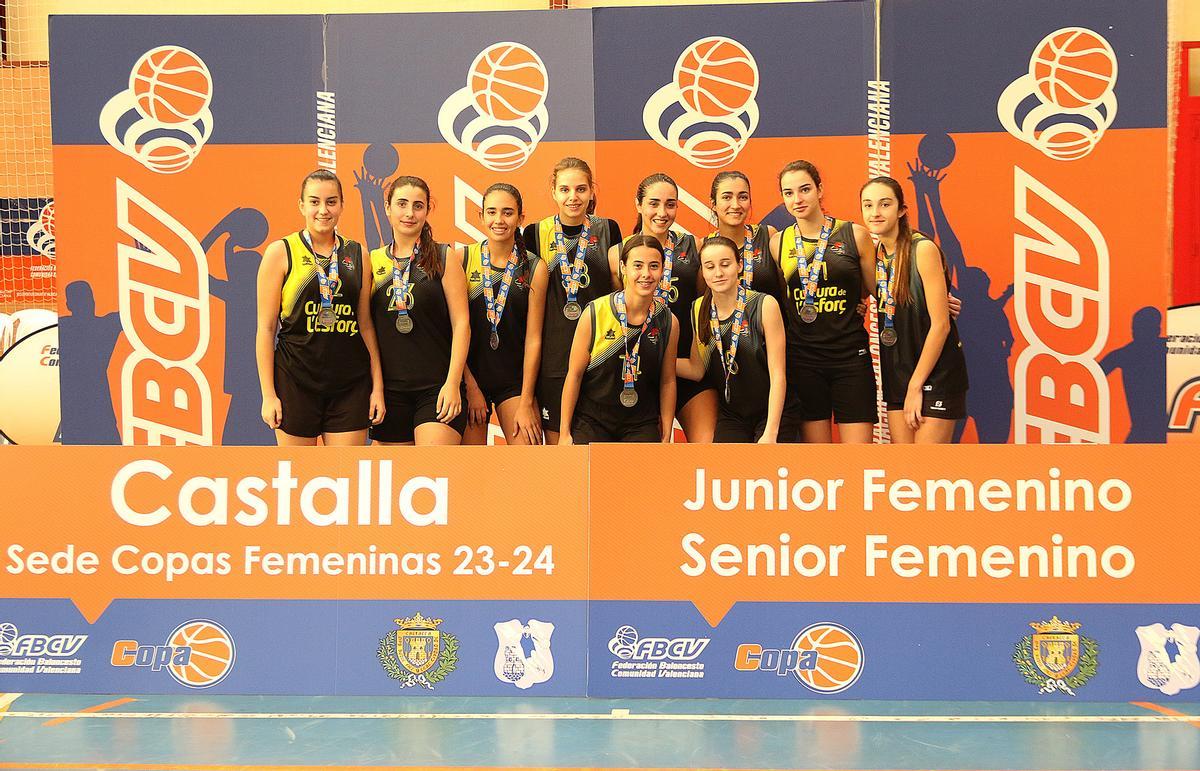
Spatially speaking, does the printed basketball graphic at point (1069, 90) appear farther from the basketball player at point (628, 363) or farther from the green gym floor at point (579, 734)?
the green gym floor at point (579, 734)

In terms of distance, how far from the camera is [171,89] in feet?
20.4

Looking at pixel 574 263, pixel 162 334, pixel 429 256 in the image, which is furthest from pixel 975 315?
pixel 162 334

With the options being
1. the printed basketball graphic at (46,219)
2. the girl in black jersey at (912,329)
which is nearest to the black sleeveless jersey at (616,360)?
the girl in black jersey at (912,329)

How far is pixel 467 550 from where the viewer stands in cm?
422

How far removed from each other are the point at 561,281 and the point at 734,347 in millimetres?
1119

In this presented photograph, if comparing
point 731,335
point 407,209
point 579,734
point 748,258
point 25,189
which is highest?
point 25,189

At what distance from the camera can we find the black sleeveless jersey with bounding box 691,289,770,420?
18.4 feet

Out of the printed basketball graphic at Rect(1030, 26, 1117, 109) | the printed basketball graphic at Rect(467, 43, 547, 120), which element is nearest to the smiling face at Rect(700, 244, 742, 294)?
the printed basketball graphic at Rect(467, 43, 547, 120)

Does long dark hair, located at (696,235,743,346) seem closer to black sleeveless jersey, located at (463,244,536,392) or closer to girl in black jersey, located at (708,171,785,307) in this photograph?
girl in black jersey, located at (708,171,785,307)

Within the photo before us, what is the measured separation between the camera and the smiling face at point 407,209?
5.72m

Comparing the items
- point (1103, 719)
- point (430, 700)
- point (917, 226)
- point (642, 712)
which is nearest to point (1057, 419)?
point (917, 226)

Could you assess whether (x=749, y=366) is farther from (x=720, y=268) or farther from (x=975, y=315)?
(x=975, y=315)

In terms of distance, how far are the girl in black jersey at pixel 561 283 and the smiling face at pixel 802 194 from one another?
1104 millimetres

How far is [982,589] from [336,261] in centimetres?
391
